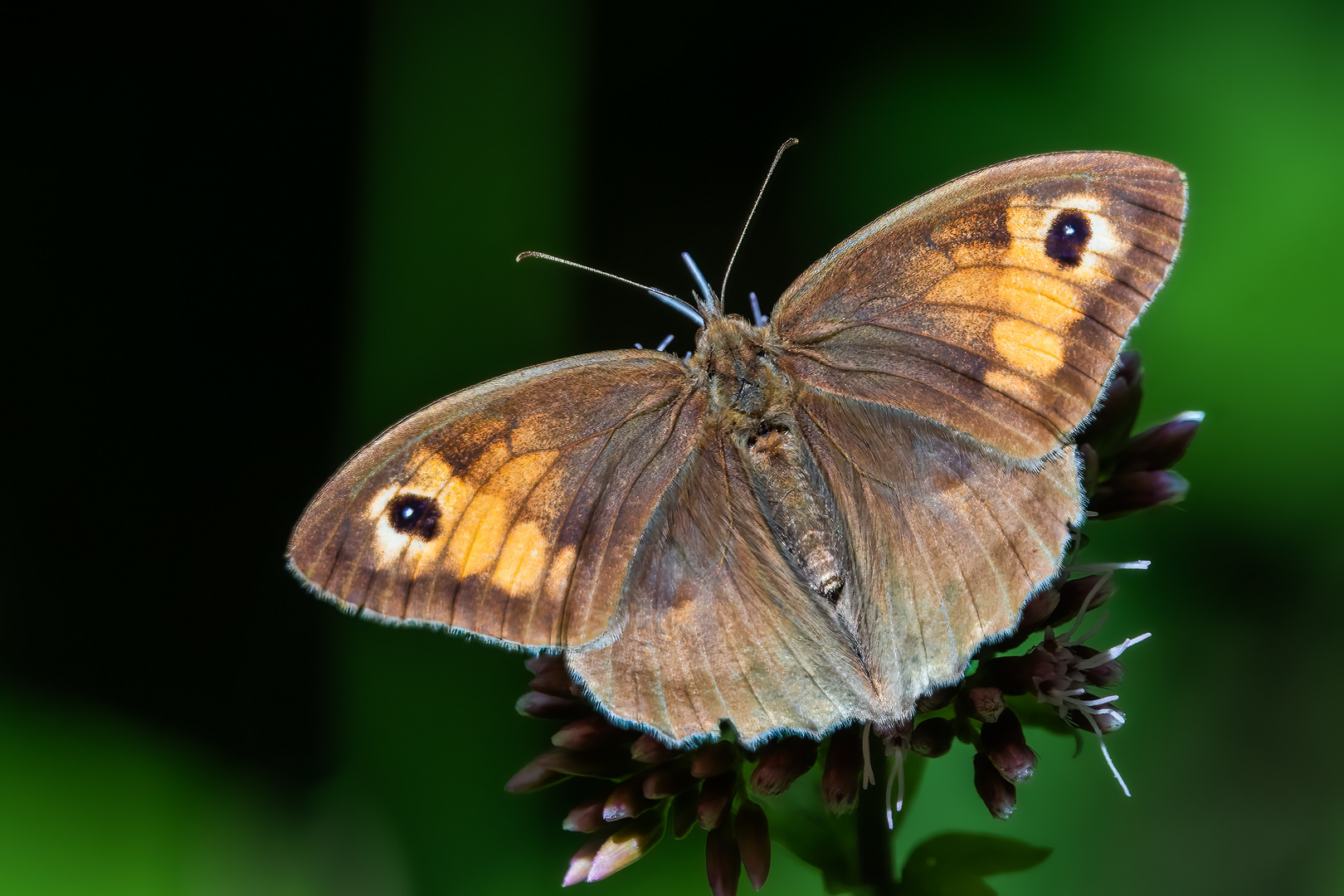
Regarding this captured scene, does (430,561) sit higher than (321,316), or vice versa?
(430,561)

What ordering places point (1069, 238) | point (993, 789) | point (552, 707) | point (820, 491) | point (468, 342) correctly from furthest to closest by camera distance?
1. point (468, 342)
2. point (552, 707)
3. point (993, 789)
4. point (820, 491)
5. point (1069, 238)

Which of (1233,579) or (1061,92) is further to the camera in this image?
(1061,92)

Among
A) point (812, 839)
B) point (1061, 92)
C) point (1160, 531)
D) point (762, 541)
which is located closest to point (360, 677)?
point (812, 839)

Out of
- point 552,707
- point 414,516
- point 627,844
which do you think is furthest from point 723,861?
point 414,516

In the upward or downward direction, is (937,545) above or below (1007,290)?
below

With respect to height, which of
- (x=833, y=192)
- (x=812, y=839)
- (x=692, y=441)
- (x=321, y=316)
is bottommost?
(x=812, y=839)

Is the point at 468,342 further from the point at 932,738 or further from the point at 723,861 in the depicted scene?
the point at 932,738

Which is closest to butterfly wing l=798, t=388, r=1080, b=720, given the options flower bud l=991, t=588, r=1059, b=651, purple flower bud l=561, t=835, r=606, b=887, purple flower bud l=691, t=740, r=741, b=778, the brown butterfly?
the brown butterfly

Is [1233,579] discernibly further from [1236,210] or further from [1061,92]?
[1061,92]
